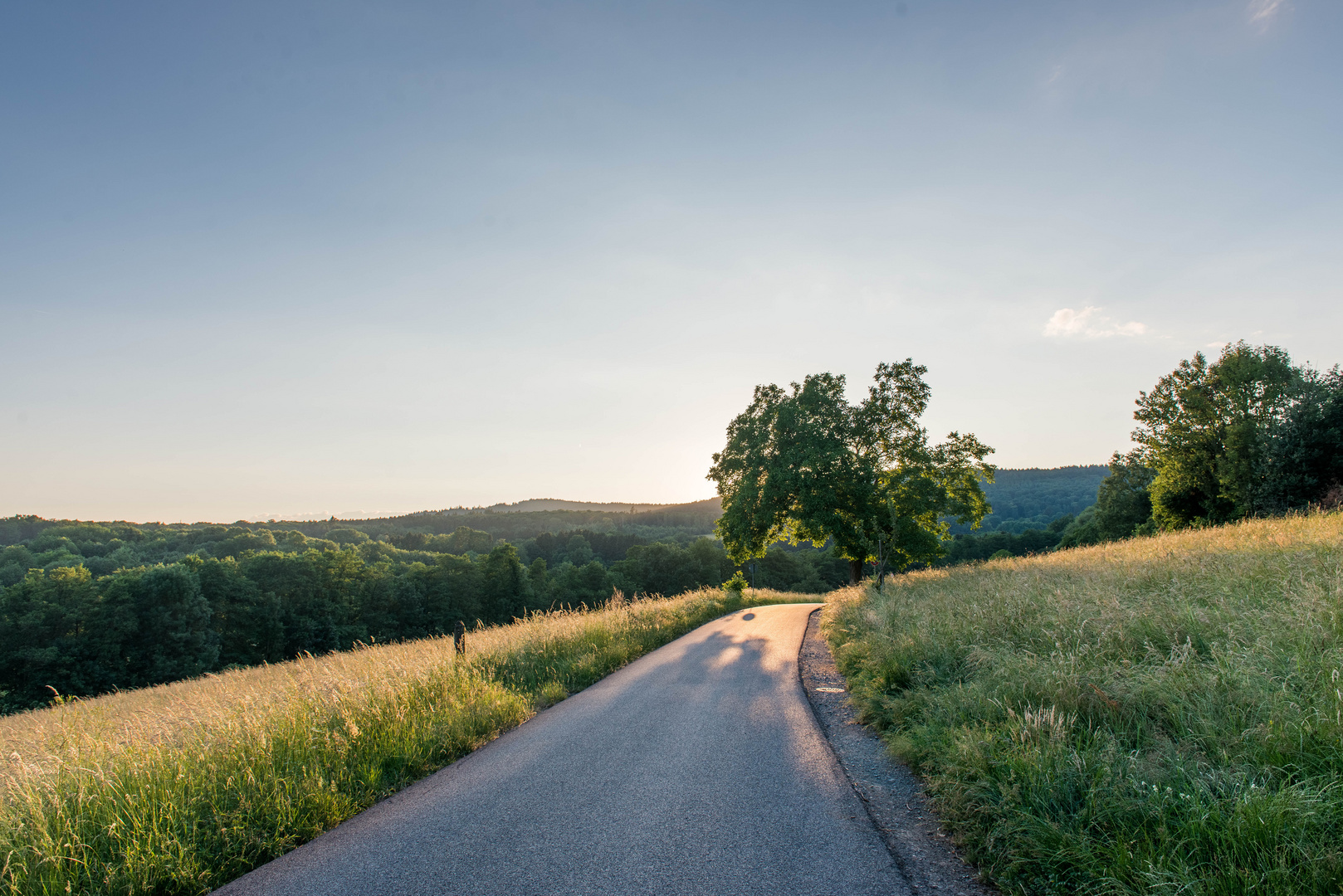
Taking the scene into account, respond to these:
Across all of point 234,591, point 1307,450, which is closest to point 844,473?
point 1307,450

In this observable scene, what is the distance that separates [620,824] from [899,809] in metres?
2.12

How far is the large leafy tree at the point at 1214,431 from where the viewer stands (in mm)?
27703

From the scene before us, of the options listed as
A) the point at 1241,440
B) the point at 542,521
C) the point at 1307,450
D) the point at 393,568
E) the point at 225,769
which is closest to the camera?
the point at 225,769

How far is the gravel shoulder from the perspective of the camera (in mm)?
3172

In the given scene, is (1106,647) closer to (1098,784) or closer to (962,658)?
(962,658)

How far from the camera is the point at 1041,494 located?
479ft

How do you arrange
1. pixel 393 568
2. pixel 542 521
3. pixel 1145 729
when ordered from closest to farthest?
pixel 1145 729 → pixel 393 568 → pixel 542 521

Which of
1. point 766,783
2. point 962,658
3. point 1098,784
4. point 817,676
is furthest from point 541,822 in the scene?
point 817,676

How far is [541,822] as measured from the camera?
159 inches

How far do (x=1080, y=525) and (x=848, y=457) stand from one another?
4848 cm

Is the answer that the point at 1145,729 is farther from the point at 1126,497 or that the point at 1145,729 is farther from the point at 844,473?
the point at 1126,497

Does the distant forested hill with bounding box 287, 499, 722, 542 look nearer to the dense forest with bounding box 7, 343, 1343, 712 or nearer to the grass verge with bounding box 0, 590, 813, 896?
the dense forest with bounding box 7, 343, 1343, 712

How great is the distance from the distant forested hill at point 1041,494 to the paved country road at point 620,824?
4626 inches

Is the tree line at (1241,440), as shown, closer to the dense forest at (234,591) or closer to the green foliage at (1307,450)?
the green foliage at (1307,450)
